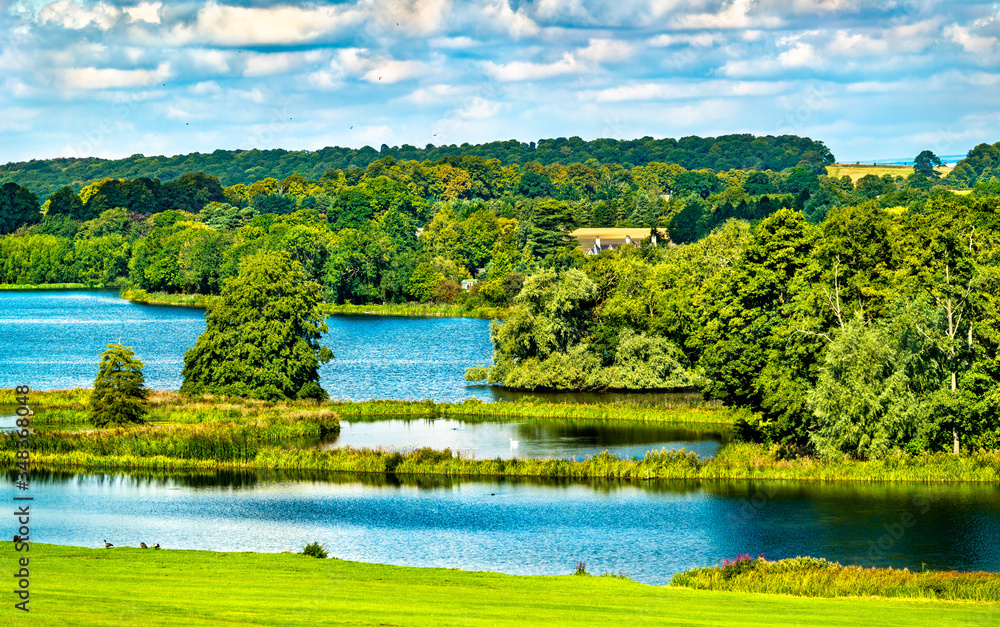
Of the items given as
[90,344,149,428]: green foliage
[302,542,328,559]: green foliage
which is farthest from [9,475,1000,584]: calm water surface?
[90,344,149,428]: green foliage

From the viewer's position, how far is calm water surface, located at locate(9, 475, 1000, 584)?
37531 mm

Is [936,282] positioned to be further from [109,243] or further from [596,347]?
[109,243]

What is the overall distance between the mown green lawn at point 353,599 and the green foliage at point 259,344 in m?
35.3

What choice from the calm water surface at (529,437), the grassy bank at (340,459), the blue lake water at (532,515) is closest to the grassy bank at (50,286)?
the grassy bank at (340,459)

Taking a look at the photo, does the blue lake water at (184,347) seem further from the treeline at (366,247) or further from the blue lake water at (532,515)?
the blue lake water at (532,515)

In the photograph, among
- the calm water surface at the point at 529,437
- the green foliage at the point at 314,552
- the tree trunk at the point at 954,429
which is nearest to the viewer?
the green foliage at the point at 314,552

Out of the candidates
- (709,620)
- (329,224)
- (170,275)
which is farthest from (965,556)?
(329,224)

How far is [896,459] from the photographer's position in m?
49.6

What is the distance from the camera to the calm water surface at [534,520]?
123 feet

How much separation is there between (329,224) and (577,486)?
501 feet

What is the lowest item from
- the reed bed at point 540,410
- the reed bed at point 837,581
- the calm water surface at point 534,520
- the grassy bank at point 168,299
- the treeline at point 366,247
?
the calm water surface at point 534,520

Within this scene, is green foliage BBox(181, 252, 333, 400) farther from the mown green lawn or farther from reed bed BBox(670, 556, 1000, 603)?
reed bed BBox(670, 556, 1000, 603)

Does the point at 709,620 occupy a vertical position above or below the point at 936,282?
below

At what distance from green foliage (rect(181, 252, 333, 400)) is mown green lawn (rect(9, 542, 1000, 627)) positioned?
35306 millimetres
